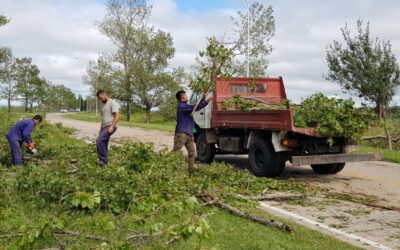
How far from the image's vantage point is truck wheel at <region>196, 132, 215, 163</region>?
45.4 ft

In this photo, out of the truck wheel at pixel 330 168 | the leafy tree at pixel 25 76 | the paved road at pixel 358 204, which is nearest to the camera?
the paved road at pixel 358 204

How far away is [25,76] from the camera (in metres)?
67.2

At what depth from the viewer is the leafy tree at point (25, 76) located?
66000 mm

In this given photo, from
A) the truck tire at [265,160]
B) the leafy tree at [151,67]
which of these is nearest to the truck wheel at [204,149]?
the truck tire at [265,160]

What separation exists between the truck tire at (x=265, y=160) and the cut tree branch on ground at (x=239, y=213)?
3498 millimetres

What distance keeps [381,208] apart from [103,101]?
20.3 feet

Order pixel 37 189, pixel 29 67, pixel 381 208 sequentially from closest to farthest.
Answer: pixel 37 189 < pixel 381 208 < pixel 29 67

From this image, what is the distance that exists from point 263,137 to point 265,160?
1.96 ft

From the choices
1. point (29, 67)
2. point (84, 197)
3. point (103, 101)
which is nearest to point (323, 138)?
point (103, 101)

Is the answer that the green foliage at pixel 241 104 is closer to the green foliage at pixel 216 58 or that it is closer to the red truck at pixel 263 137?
the red truck at pixel 263 137

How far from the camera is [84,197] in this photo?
397 centimetres

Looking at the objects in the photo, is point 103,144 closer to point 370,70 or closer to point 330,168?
point 330,168

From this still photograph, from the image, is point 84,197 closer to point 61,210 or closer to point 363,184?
point 61,210

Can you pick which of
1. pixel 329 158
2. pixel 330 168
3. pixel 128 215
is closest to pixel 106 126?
pixel 329 158
